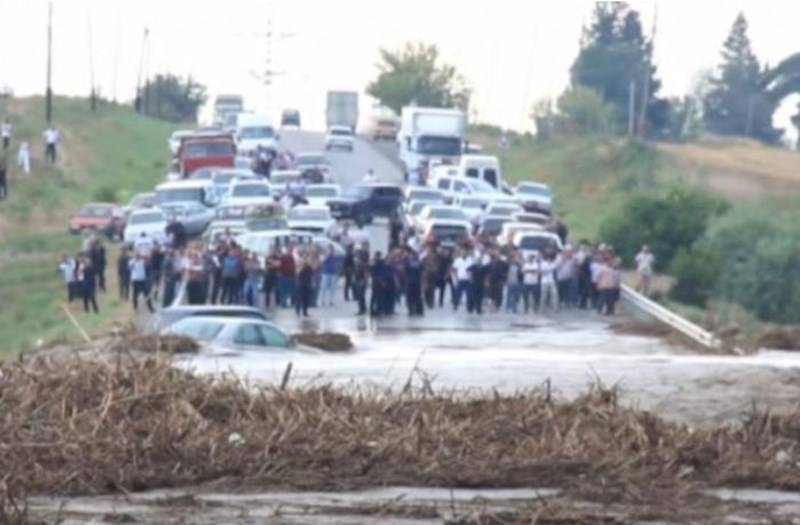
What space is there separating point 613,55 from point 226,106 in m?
28.2

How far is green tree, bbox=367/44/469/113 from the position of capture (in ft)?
534

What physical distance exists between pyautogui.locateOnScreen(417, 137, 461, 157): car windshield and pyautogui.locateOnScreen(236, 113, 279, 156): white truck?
19.2 feet

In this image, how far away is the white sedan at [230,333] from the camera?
1419 inches

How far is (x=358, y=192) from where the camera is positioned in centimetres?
7512

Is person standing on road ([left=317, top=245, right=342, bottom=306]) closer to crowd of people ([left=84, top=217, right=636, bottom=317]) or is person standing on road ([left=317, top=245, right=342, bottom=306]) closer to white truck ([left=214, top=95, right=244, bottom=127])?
crowd of people ([left=84, top=217, right=636, bottom=317])

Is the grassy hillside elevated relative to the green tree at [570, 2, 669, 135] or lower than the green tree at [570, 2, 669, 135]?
lower

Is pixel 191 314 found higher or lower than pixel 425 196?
lower

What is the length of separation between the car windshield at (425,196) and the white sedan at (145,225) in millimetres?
9735

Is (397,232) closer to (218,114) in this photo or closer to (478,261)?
(478,261)

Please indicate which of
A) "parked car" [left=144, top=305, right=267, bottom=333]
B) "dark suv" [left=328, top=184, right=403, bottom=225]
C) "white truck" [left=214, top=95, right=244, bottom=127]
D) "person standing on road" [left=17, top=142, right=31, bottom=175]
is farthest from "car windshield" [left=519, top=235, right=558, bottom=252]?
"white truck" [left=214, top=95, right=244, bottom=127]

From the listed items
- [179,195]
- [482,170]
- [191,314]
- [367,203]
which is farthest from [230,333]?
[482,170]

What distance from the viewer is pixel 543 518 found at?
1808 centimetres

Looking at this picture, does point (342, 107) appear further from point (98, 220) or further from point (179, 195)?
point (179, 195)

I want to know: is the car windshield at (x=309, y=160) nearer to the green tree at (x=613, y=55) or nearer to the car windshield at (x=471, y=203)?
the car windshield at (x=471, y=203)
